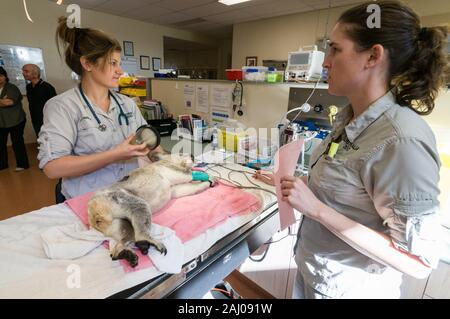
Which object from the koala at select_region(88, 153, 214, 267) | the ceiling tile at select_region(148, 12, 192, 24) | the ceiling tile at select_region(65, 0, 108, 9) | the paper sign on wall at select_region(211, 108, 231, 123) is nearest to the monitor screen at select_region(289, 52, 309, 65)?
the paper sign on wall at select_region(211, 108, 231, 123)

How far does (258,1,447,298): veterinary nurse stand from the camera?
0.56 m

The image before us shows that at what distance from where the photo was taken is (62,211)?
3.13 ft

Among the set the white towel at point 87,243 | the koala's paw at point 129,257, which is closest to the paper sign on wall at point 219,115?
the white towel at point 87,243

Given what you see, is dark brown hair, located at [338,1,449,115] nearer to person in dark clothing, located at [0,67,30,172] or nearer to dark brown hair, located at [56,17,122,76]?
dark brown hair, located at [56,17,122,76]

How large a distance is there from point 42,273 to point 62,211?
34 centimetres

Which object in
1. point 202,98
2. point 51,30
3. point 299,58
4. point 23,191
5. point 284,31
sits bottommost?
point 23,191

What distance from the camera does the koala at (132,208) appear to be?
740 mm

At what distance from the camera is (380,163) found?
0.59 meters

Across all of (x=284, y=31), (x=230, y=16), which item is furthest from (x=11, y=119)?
(x=284, y=31)

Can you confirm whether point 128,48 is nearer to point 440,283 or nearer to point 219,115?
point 219,115

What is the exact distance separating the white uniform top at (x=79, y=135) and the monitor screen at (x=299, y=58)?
1172 mm

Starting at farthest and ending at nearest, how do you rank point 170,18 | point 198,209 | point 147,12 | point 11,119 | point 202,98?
1. point 170,18
2. point 147,12
3. point 11,119
4. point 202,98
5. point 198,209

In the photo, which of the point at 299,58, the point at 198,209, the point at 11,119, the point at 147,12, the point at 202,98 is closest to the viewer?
the point at 198,209

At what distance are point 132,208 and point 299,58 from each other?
4.87 ft
